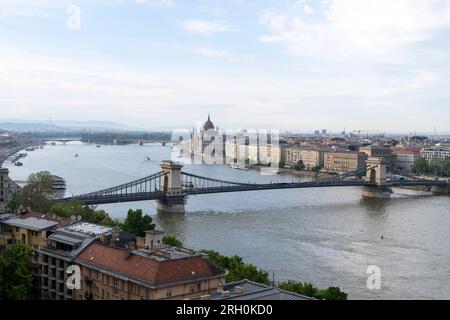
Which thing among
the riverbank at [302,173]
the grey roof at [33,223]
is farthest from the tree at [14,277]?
the riverbank at [302,173]

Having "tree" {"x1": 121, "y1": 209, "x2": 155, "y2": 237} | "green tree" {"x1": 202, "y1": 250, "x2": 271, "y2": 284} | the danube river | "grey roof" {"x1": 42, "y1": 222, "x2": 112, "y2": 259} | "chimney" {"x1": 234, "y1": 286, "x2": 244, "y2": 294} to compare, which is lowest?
the danube river

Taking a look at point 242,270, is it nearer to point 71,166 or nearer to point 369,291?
point 369,291

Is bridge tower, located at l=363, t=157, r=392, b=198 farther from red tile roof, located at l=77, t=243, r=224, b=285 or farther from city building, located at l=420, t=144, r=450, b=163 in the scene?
red tile roof, located at l=77, t=243, r=224, b=285

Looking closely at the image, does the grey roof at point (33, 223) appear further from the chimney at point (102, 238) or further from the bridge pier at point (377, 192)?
the bridge pier at point (377, 192)

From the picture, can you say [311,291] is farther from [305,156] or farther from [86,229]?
[305,156]

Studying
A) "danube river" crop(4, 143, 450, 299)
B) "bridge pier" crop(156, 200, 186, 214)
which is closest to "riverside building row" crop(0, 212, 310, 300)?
"danube river" crop(4, 143, 450, 299)

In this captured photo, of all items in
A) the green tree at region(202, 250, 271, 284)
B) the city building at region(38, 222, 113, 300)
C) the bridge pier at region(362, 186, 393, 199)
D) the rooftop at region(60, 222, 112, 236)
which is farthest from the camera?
the bridge pier at region(362, 186, 393, 199)

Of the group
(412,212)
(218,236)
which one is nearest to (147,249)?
(218,236)
